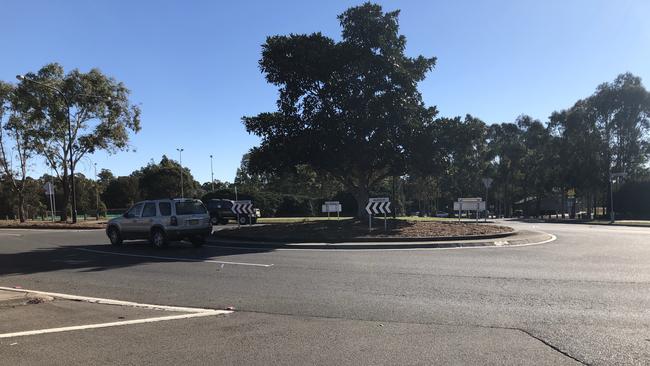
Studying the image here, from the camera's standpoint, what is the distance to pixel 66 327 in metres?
7.47

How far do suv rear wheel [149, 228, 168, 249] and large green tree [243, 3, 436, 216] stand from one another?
26.0 ft

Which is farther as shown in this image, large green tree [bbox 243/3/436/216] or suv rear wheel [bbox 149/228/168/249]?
large green tree [bbox 243/3/436/216]

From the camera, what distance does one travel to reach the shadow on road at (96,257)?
47.1 ft

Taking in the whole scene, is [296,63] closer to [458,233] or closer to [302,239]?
[302,239]

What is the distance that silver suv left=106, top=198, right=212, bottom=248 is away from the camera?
18875 millimetres

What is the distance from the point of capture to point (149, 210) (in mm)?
19469

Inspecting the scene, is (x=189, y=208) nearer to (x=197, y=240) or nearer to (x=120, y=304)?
(x=197, y=240)

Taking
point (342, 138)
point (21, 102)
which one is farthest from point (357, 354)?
point (21, 102)

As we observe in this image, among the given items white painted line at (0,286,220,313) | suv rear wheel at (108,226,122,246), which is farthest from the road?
suv rear wheel at (108,226,122,246)

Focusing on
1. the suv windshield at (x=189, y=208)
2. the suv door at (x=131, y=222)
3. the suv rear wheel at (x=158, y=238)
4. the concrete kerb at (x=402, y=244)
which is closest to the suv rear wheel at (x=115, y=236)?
the suv door at (x=131, y=222)

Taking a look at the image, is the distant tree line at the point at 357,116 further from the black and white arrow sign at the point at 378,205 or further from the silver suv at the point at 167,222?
the silver suv at the point at 167,222

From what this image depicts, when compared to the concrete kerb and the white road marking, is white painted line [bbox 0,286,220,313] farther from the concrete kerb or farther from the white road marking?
the concrete kerb

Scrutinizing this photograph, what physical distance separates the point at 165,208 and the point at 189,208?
82 centimetres

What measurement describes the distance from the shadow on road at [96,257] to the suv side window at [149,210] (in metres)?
1.23
